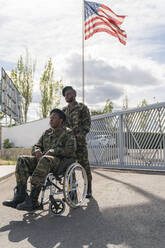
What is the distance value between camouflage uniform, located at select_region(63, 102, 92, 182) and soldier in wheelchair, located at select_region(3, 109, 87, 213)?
12.7 inches

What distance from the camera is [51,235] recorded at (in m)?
2.52

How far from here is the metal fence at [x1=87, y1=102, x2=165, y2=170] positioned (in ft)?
21.5

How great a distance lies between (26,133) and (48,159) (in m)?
15.9

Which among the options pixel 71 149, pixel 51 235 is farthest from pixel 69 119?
pixel 51 235

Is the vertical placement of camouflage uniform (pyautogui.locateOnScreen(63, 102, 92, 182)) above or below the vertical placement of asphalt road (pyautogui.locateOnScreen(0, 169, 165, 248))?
above

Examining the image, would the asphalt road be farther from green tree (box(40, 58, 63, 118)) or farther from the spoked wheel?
green tree (box(40, 58, 63, 118))

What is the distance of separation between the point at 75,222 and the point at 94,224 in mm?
238

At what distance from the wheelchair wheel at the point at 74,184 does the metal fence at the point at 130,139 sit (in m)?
3.34

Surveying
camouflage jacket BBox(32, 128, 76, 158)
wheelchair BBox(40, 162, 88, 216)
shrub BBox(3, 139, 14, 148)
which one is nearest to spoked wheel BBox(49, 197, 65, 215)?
wheelchair BBox(40, 162, 88, 216)

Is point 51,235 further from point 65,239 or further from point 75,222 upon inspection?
point 75,222

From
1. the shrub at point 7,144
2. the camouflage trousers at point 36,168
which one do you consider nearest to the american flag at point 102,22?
the camouflage trousers at point 36,168

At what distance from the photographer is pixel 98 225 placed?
9.01 feet

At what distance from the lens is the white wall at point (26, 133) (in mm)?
15969

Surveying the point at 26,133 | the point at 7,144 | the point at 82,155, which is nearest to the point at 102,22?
the point at 82,155
